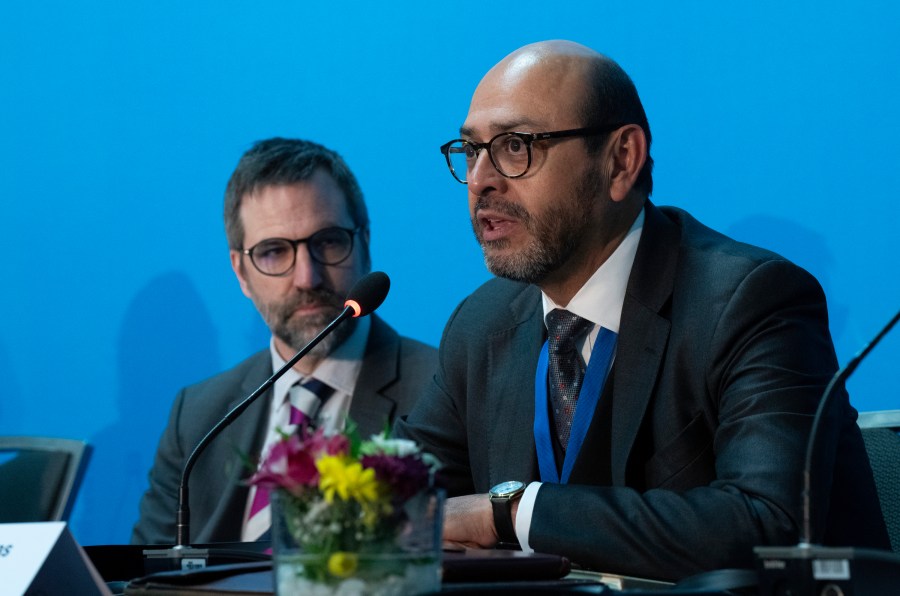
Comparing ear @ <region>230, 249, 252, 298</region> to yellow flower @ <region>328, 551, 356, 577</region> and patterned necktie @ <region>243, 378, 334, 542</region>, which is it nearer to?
patterned necktie @ <region>243, 378, 334, 542</region>

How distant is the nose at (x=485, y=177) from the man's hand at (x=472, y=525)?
2.27ft

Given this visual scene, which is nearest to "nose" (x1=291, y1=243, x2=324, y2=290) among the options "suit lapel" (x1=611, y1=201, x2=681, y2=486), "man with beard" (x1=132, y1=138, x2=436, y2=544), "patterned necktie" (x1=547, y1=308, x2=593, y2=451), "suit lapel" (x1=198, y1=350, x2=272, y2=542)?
"man with beard" (x1=132, y1=138, x2=436, y2=544)

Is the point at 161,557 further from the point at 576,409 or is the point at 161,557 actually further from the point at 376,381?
the point at 376,381

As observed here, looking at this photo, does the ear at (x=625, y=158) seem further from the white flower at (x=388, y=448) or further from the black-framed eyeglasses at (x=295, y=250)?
the white flower at (x=388, y=448)

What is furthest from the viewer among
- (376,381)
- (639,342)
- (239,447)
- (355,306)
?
(376,381)

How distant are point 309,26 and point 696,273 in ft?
5.72

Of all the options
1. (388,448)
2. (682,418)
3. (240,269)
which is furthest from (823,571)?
(240,269)

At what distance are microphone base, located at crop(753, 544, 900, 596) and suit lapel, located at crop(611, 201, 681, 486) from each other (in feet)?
2.89

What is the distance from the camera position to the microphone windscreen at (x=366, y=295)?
2086mm

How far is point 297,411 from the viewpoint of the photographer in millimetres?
3287

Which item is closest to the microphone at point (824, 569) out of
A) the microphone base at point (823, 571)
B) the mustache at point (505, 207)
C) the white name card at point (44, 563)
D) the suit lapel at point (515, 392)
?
the microphone base at point (823, 571)

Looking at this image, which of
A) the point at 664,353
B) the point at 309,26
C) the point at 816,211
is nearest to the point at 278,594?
the point at 664,353

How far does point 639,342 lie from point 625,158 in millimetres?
481

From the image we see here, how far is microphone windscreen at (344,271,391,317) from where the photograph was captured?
A: 2.09 metres
